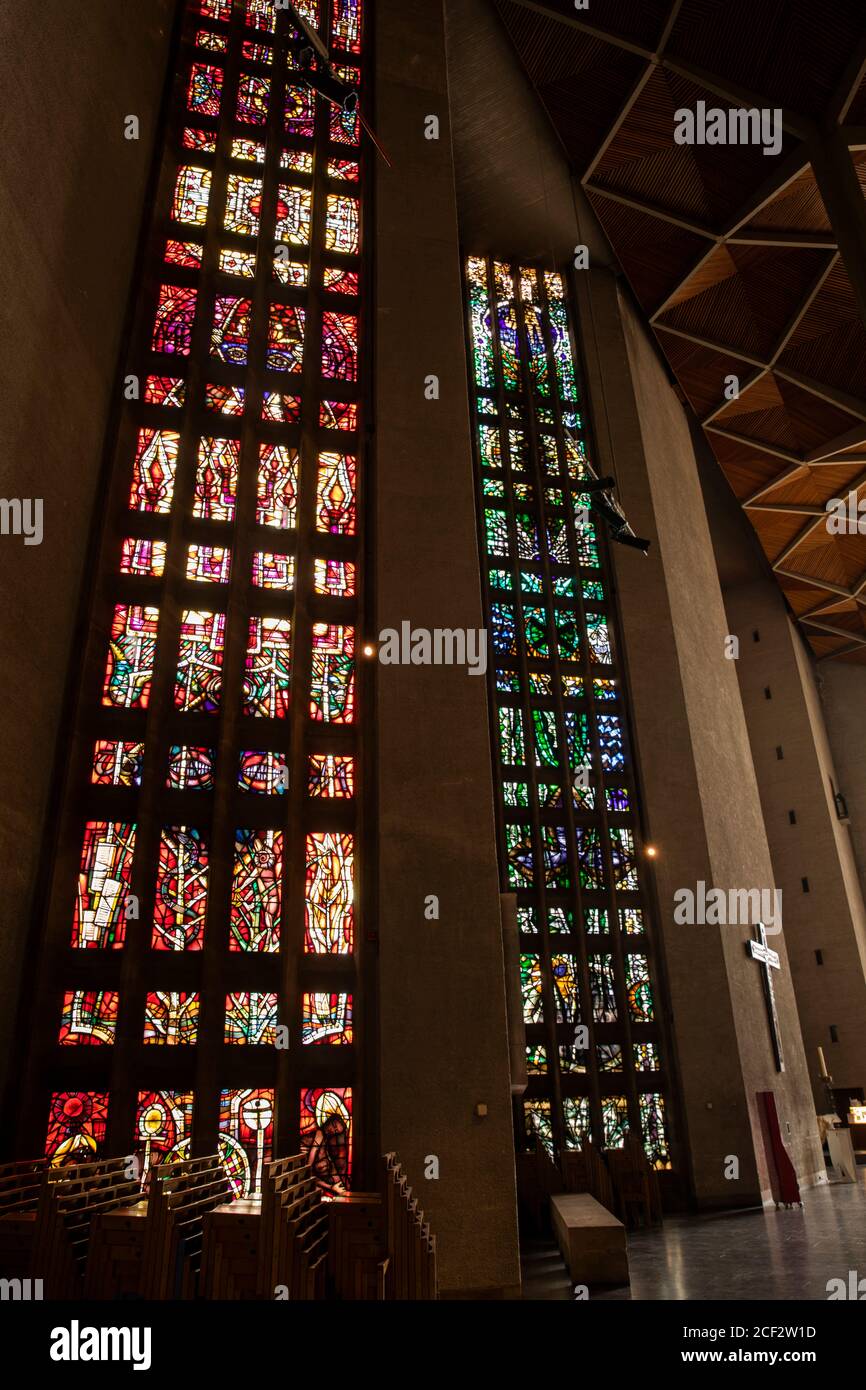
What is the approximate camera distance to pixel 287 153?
13.3 meters

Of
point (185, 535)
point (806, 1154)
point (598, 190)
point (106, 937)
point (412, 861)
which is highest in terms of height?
point (598, 190)

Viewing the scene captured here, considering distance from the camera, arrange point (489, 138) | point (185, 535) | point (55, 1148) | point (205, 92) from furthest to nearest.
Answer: point (489, 138) → point (205, 92) → point (185, 535) → point (55, 1148)

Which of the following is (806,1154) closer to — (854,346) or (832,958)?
(832,958)

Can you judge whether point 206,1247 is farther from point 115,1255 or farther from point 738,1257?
point 738,1257

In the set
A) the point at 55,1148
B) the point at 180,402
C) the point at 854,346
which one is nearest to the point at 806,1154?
the point at 55,1148

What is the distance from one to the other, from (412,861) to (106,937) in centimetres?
311

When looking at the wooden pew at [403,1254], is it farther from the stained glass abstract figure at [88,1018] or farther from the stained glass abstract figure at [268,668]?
the stained glass abstract figure at [268,668]

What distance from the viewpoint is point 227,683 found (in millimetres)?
9859

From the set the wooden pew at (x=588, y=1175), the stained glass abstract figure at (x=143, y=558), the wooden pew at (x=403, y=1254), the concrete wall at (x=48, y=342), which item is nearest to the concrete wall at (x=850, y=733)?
the wooden pew at (x=588, y=1175)

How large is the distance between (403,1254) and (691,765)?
1188 centimetres

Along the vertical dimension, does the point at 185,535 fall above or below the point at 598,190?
below

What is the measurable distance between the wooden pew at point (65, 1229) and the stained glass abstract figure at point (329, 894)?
12.3 feet

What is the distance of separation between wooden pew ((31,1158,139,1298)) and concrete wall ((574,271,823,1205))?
11.0 m

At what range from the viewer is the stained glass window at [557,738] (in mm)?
13758
